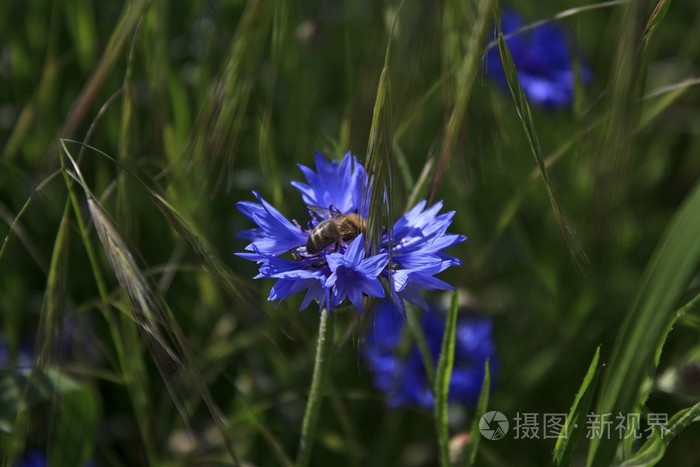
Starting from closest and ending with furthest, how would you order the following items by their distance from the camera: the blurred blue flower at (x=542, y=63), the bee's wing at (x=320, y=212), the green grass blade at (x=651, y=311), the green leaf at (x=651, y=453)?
the green grass blade at (x=651, y=311) < the green leaf at (x=651, y=453) < the bee's wing at (x=320, y=212) < the blurred blue flower at (x=542, y=63)

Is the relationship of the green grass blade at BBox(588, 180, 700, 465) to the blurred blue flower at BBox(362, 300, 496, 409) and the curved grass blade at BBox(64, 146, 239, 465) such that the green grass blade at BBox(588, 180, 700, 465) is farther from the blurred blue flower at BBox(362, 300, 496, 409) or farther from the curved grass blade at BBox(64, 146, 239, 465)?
the blurred blue flower at BBox(362, 300, 496, 409)

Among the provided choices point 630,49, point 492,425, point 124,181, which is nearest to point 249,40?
point 124,181

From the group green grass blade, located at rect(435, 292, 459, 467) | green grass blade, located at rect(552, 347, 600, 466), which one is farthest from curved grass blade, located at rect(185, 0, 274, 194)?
green grass blade, located at rect(552, 347, 600, 466)

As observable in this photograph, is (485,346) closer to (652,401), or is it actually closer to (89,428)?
(652,401)

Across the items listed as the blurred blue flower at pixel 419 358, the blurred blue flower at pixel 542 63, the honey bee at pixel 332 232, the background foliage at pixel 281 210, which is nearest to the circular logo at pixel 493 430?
the background foliage at pixel 281 210

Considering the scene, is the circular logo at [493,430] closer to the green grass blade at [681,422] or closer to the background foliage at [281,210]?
the background foliage at [281,210]
